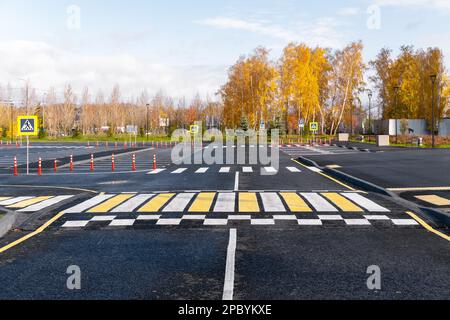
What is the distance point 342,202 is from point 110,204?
246 inches

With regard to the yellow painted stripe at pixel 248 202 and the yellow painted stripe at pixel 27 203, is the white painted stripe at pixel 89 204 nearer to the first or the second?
the yellow painted stripe at pixel 27 203

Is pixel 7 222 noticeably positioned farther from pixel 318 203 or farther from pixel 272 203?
pixel 318 203

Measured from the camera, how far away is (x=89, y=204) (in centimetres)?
1247

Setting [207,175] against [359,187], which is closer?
[359,187]

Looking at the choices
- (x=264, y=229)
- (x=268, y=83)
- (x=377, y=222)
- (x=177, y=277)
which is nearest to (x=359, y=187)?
(x=377, y=222)

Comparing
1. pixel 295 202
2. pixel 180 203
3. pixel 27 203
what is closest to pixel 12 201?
pixel 27 203

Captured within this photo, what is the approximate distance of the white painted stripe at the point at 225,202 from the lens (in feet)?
37.6

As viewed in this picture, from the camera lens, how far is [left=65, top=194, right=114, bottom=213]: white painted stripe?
37.8 feet

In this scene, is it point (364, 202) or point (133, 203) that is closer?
point (364, 202)

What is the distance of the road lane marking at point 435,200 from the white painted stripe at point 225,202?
5191mm

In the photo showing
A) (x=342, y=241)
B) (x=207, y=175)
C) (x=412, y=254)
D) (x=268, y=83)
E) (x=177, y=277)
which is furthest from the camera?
(x=268, y=83)
